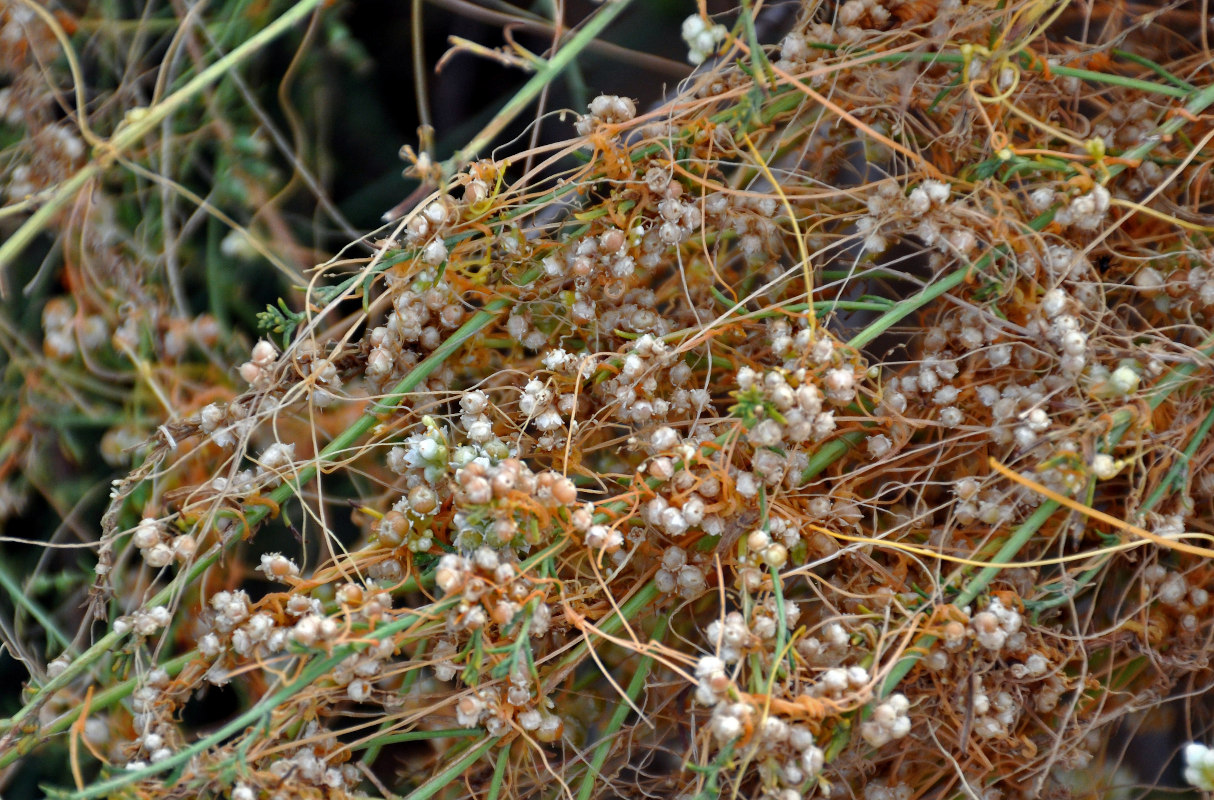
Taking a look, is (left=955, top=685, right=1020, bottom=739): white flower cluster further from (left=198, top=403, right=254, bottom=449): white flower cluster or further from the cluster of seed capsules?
(left=198, top=403, right=254, bottom=449): white flower cluster

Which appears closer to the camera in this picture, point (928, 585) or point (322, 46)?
point (928, 585)

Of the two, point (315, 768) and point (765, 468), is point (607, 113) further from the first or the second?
point (315, 768)

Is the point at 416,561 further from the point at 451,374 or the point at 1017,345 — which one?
the point at 1017,345

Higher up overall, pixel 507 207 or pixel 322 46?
pixel 322 46

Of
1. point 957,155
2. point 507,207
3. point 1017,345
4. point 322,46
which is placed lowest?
point 1017,345

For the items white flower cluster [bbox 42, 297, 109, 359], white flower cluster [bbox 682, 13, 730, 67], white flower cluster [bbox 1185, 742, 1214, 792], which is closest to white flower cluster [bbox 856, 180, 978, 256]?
white flower cluster [bbox 682, 13, 730, 67]

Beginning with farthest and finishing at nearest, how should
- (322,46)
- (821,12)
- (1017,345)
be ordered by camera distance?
(322,46) < (821,12) < (1017,345)

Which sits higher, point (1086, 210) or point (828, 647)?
point (1086, 210)

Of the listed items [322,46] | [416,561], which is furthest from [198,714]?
[322,46]

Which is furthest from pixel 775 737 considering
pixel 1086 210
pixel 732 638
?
pixel 1086 210
